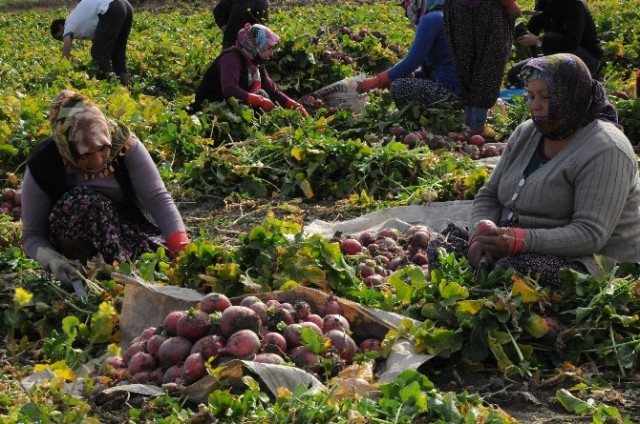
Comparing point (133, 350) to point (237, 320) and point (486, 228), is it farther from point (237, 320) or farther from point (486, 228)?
point (486, 228)

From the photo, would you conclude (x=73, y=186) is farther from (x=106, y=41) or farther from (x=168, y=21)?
(x=168, y=21)

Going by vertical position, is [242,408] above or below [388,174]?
above

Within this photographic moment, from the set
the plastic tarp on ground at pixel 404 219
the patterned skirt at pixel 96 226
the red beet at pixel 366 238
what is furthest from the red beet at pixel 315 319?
the plastic tarp on ground at pixel 404 219

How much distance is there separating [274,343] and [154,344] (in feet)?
1.32

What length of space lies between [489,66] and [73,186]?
340 centimetres

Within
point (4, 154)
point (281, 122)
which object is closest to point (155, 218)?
point (4, 154)

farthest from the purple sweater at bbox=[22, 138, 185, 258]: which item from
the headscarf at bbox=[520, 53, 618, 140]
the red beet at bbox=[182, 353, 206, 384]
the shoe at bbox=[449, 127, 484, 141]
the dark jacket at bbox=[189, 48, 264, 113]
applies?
the dark jacket at bbox=[189, 48, 264, 113]

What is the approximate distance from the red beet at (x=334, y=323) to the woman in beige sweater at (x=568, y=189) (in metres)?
0.62

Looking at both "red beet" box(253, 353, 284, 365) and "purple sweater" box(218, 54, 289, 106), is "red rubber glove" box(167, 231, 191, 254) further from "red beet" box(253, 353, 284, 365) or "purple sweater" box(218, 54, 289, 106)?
"purple sweater" box(218, 54, 289, 106)

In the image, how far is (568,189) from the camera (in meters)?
3.71

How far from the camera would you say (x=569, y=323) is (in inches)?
137

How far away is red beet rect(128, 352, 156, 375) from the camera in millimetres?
3178

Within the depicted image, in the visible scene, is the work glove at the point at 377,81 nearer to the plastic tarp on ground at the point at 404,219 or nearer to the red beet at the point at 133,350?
the plastic tarp on ground at the point at 404,219

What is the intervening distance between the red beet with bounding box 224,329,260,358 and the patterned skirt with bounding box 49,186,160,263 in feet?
4.27
